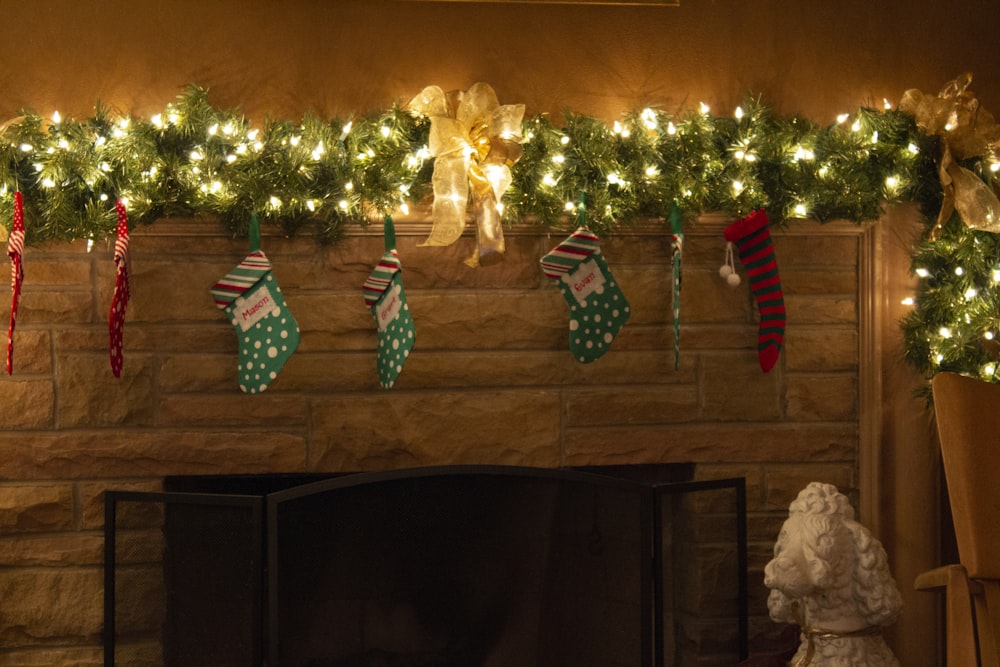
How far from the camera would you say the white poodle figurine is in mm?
1846

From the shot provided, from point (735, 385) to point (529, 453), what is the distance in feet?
1.69

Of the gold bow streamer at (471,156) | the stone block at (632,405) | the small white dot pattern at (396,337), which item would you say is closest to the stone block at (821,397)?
the stone block at (632,405)

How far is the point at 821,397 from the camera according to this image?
232 centimetres

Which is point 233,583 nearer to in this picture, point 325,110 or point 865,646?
point 325,110

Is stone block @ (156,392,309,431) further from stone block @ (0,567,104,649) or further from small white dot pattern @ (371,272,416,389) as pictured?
stone block @ (0,567,104,649)

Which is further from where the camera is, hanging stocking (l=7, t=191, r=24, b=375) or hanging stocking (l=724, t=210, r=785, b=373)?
hanging stocking (l=724, t=210, r=785, b=373)

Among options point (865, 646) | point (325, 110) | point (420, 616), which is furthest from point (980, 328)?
point (325, 110)

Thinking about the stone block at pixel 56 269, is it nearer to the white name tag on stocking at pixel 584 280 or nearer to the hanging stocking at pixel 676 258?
the white name tag on stocking at pixel 584 280

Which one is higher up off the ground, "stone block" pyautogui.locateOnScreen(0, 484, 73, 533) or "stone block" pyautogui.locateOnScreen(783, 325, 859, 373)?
"stone block" pyautogui.locateOnScreen(783, 325, 859, 373)

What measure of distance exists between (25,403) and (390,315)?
0.80 metres

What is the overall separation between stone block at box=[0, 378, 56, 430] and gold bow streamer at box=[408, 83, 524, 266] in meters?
0.88

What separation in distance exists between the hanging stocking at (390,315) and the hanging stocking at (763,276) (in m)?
0.75

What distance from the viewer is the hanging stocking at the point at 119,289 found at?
6.39 ft

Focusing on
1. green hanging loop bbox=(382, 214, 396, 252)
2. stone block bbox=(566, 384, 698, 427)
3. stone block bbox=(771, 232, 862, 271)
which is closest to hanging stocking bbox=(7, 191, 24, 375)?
A: green hanging loop bbox=(382, 214, 396, 252)
